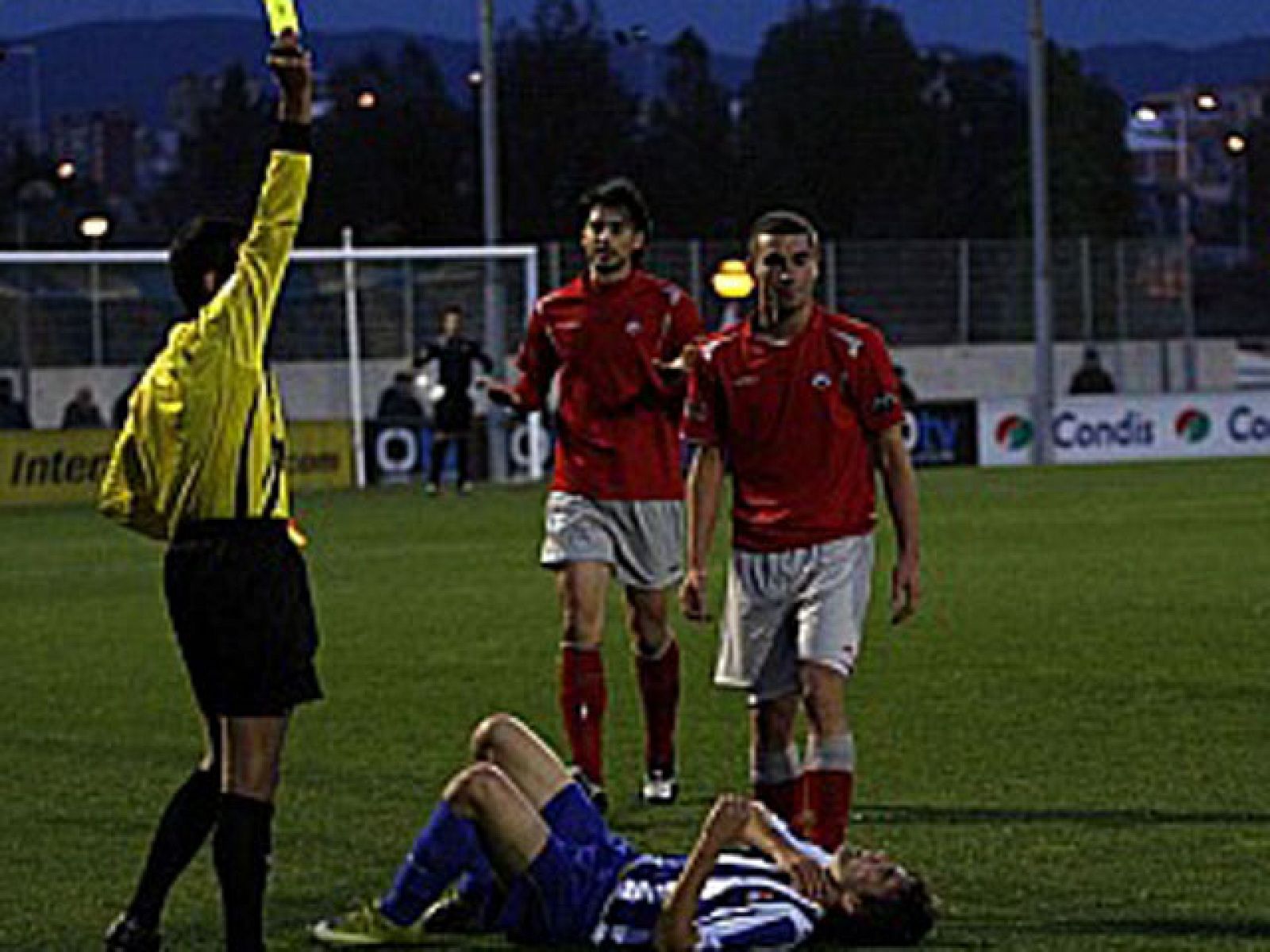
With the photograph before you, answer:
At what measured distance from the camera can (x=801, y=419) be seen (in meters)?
10.7

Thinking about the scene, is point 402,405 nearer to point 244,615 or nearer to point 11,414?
point 11,414

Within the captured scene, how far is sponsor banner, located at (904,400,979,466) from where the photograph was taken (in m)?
43.8

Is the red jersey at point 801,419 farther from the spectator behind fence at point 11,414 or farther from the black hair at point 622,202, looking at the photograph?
the spectator behind fence at point 11,414

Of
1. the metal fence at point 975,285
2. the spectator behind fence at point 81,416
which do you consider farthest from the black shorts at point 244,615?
the metal fence at point 975,285

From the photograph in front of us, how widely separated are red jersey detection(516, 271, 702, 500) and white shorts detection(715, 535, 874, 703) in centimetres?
212

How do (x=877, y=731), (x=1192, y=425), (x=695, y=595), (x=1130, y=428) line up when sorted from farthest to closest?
(x=1192, y=425) < (x=1130, y=428) < (x=877, y=731) < (x=695, y=595)

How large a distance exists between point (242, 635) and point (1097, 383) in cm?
4110

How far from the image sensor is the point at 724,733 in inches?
578

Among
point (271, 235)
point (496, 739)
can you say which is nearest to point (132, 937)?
point (496, 739)

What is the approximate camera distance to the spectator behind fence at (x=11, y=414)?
3781 cm

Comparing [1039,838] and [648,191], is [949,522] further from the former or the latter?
[648,191]

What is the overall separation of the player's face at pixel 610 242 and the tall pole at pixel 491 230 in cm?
2757

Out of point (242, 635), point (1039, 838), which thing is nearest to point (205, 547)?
point (242, 635)

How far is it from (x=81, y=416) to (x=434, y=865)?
2955cm
